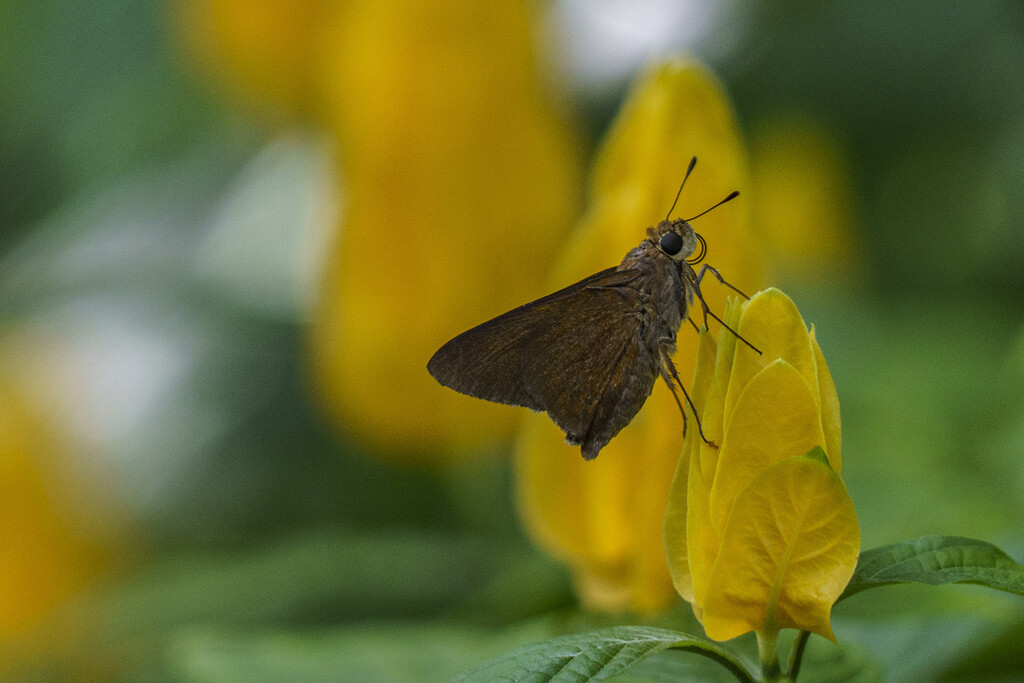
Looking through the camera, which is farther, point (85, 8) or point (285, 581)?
point (85, 8)

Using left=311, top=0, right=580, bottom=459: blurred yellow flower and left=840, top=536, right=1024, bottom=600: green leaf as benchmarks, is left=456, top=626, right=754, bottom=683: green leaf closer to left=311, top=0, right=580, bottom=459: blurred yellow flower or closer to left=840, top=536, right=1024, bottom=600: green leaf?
left=840, top=536, right=1024, bottom=600: green leaf

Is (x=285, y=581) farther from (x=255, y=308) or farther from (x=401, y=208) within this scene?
(x=255, y=308)

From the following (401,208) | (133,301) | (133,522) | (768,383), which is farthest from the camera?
(133,301)

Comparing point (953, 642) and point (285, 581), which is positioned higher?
point (285, 581)

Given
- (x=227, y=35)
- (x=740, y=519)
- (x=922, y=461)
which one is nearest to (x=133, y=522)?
(x=227, y=35)

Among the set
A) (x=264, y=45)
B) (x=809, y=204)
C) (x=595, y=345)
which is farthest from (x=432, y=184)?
(x=809, y=204)

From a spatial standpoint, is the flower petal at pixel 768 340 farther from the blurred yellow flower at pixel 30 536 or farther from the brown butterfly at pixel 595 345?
the blurred yellow flower at pixel 30 536

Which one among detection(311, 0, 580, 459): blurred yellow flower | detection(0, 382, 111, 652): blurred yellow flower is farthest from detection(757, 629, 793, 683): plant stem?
detection(0, 382, 111, 652): blurred yellow flower
